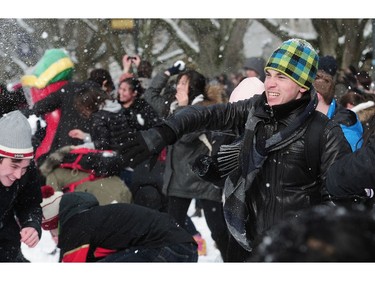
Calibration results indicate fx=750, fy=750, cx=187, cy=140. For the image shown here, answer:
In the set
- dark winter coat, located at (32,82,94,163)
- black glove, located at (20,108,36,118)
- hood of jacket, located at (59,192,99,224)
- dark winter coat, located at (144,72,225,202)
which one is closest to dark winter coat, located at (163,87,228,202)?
dark winter coat, located at (144,72,225,202)

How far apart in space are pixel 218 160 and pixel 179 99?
109 inches

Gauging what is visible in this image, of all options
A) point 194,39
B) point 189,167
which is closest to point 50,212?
point 189,167

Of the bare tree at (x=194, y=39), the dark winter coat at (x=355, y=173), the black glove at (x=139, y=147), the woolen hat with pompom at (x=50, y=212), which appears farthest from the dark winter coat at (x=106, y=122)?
the bare tree at (x=194, y=39)

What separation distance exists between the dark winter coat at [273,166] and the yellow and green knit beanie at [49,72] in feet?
13.3

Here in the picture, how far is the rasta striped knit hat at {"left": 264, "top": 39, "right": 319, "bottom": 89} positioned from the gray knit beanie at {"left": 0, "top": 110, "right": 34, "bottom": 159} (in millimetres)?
1328

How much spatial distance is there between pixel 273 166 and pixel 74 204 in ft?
3.90

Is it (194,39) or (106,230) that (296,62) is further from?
(194,39)

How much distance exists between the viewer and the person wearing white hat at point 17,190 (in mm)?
3811

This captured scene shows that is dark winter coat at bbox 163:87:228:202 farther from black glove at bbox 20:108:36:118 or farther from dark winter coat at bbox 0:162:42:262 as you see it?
dark winter coat at bbox 0:162:42:262

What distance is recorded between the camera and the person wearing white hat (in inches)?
150

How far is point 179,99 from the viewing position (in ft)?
20.4

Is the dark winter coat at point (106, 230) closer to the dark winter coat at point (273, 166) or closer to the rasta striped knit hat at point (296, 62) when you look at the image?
the dark winter coat at point (273, 166)
